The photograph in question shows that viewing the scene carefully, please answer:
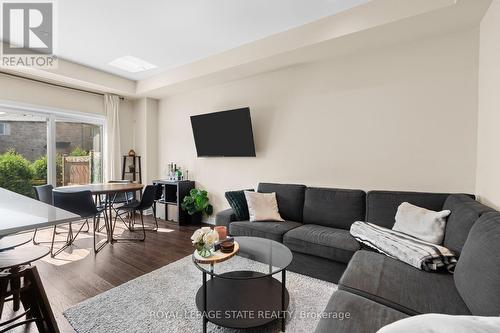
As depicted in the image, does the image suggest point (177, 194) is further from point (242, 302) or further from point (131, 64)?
point (242, 302)

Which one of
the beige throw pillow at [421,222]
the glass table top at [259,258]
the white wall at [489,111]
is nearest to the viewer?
the glass table top at [259,258]

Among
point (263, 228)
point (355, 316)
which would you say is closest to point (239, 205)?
point (263, 228)

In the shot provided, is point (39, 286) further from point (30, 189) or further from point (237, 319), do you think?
point (30, 189)

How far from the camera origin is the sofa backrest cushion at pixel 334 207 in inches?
105

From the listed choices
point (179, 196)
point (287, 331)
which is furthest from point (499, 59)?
point (179, 196)

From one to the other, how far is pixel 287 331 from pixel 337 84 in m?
2.76

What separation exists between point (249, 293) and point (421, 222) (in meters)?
1.62

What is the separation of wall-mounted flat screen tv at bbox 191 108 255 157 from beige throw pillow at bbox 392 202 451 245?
2112mm

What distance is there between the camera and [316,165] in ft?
10.6

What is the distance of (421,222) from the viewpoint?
2080 millimetres

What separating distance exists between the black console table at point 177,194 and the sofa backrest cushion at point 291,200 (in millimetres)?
1923

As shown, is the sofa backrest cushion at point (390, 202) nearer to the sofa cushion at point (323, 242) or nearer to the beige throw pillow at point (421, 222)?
the beige throw pillow at point (421, 222)

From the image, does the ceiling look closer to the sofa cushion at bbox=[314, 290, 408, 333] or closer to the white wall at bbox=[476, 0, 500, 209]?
the white wall at bbox=[476, 0, 500, 209]

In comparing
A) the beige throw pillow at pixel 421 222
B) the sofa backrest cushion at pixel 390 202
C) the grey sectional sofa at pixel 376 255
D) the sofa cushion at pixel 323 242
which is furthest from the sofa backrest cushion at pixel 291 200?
the beige throw pillow at pixel 421 222
